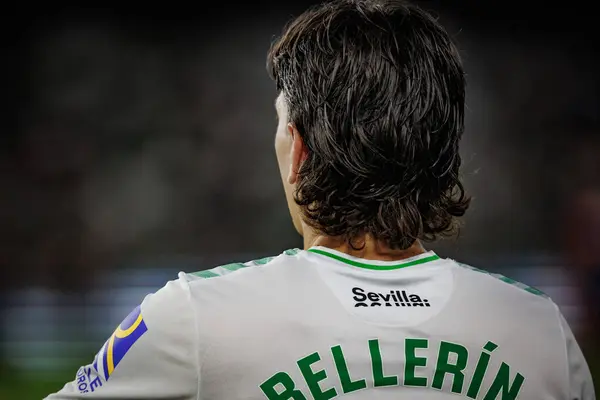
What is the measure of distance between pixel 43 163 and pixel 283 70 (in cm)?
657

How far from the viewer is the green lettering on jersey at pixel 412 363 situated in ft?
2.43

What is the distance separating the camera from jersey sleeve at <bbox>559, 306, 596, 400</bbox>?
32.0 inches

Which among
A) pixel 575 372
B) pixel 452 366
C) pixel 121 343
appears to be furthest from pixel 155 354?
pixel 575 372

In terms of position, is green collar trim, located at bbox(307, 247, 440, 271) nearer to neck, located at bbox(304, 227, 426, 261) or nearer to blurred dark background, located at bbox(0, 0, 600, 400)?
neck, located at bbox(304, 227, 426, 261)

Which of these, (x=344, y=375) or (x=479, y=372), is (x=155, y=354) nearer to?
(x=344, y=375)

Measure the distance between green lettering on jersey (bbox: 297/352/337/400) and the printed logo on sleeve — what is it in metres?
0.07

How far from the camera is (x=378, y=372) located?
2.41 feet

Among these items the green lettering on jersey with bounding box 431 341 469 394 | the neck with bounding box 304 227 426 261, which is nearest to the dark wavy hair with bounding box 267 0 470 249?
the neck with bounding box 304 227 426 261

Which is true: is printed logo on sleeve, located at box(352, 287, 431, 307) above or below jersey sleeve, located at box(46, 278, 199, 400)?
above

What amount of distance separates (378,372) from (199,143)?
6560 millimetres

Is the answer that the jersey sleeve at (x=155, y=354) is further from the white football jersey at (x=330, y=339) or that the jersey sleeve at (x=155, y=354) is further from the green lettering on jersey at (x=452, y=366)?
the green lettering on jersey at (x=452, y=366)

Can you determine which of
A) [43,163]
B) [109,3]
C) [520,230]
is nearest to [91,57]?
[109,3]

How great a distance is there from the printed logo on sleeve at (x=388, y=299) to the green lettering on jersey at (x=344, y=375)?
0.05 meters

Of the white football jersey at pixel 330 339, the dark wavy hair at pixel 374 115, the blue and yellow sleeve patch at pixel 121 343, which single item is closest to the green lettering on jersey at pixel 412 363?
the white football jersey at pixel 330 339
